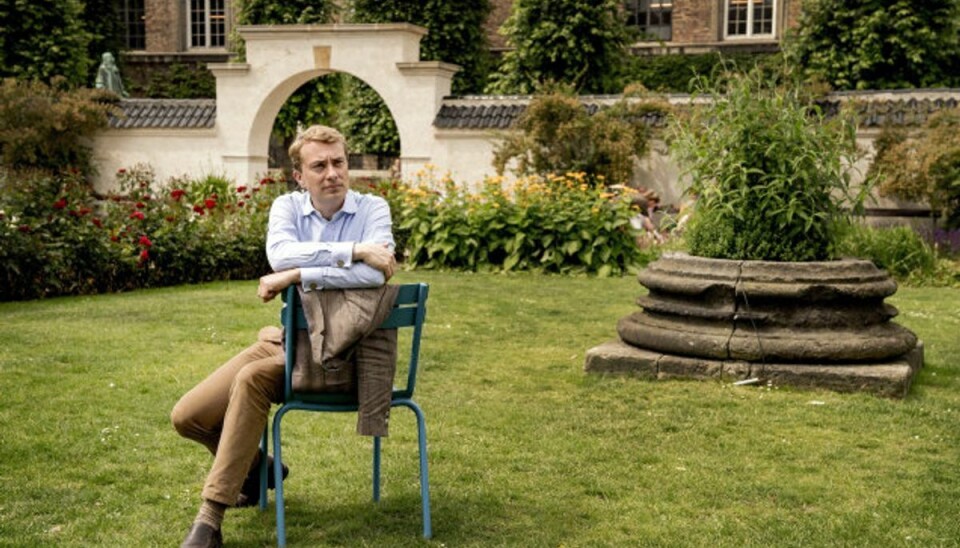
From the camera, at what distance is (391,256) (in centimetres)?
462

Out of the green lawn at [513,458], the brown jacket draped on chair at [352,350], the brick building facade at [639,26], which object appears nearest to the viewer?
the brown jacket draped on chair at [352,350]

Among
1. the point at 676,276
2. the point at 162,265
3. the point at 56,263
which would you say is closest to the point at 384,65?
the point at 162,265

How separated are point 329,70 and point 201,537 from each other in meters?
16.1

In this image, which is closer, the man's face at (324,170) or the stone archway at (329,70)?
the man's face at (324,170)

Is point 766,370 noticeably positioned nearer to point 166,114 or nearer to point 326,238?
point 326,238

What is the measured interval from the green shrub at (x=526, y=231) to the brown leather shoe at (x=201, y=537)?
9923mm

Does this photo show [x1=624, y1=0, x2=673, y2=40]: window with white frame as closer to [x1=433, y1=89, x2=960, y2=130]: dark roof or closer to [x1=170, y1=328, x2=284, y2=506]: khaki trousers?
[x1=433, y1=89, x2=960, y2=130]: dark roof

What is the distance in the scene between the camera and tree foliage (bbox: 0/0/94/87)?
23.9 m

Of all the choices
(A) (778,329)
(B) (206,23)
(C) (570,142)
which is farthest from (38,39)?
(A) (778,329)

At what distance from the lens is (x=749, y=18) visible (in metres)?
32.7

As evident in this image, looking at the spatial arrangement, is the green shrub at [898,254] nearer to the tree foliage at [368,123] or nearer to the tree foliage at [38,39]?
the tree foliage at [368,123]

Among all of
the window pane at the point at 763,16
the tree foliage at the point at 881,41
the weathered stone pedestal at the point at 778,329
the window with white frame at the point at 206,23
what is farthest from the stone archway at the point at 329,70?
the window with white frame at the point at 206,23

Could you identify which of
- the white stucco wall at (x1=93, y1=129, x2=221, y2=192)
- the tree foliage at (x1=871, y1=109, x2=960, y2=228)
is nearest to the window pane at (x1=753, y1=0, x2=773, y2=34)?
the tree foliage at (x1=871, y1=109, x2=960, y2=228)

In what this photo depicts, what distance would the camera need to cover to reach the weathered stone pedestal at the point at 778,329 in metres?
7.32
